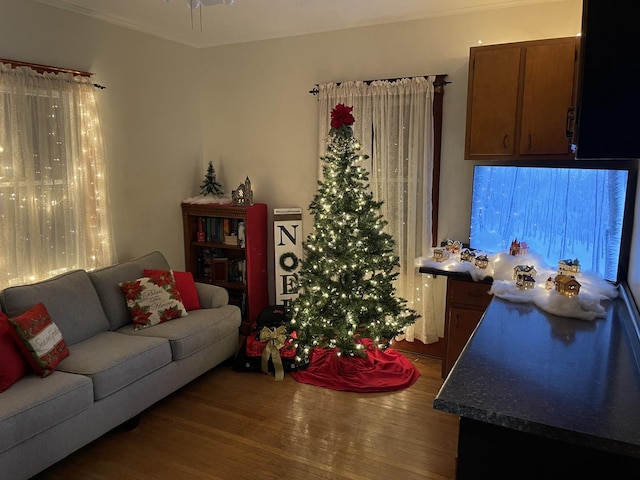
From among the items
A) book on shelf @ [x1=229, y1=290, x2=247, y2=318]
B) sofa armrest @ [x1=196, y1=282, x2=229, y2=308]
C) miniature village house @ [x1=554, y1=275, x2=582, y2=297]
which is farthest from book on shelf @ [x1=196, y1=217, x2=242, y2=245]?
miniature village house @ [x1=554, y1=275, x2=582, y2=297]

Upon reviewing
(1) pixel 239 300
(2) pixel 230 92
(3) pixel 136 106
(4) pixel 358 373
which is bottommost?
(4) pixel 358 373

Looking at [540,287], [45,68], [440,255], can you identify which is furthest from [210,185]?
[540,287]

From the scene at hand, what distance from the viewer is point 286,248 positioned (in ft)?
14.9

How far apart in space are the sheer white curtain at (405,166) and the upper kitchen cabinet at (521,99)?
0.56 meters

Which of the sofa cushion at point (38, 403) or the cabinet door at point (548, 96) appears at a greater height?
the cabinet door at point (548, 96)

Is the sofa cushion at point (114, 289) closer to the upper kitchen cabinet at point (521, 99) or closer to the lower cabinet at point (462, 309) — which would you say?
the lower cabinet at point (462, 309)

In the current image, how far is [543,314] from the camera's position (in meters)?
2.29

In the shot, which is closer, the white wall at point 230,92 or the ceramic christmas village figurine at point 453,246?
the white wall at point 230,92

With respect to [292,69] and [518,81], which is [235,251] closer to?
[292,69]

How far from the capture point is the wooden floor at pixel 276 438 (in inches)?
104

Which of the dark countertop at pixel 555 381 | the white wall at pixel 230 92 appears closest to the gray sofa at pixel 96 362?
the white wall at pixel 230 92

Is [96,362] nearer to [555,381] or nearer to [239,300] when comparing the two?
[239,300]

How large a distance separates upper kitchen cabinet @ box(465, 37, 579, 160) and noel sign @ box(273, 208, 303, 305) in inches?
70.1

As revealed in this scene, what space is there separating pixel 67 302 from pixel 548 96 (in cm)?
347
